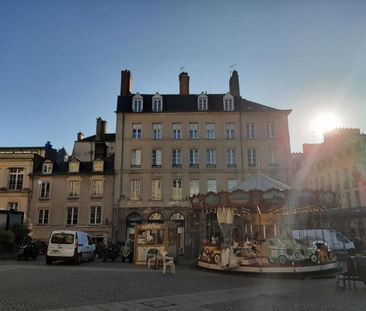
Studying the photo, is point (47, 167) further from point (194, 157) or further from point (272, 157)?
point (272, 157)

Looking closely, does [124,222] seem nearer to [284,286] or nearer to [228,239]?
[228,239]

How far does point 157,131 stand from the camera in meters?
36.8

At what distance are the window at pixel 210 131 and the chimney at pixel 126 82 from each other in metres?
9.65

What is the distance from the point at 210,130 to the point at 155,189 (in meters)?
8.36

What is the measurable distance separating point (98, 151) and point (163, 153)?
10526mm

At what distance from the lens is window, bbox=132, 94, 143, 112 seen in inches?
1470

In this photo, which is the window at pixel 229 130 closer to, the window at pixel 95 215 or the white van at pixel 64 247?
the window at pixel 95 215

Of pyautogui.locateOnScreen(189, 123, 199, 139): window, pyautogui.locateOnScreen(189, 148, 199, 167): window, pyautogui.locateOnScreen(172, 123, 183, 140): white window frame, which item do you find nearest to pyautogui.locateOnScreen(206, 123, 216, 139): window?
pyautogui.locateOnScreen(189, 123, 199, 139): window

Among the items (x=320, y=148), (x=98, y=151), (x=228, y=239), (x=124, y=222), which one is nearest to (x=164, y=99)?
(x=98, y=151)

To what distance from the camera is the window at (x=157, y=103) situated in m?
37.6

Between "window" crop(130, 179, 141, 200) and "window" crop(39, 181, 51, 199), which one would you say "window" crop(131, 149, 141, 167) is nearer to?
"window" crop(130, 179, 141, 200)

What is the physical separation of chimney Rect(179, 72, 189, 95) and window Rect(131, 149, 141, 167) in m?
8.84

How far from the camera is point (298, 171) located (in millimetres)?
57906

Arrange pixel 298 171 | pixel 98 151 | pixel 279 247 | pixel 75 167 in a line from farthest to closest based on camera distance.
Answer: pixel 298 171 < pixel 98 151 < pixel 75 167 < pixel 279 247
